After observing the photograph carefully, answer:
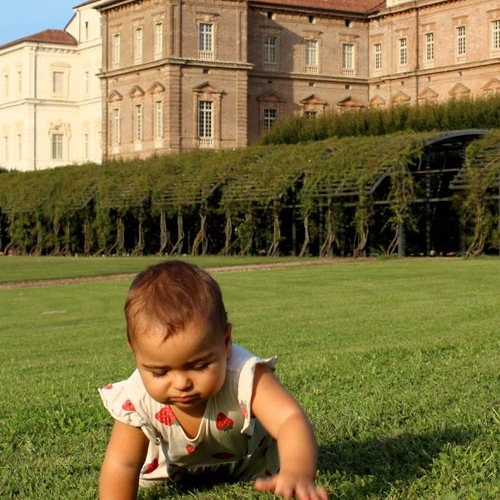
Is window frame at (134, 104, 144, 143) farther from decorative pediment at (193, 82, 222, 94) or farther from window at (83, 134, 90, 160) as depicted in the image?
window at (83, 134, 90, 160)

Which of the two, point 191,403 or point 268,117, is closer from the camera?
point 191,403

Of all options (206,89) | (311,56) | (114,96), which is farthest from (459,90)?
(114,96)

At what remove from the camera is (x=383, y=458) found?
461 cm

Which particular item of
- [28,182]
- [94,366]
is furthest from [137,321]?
[28,182]

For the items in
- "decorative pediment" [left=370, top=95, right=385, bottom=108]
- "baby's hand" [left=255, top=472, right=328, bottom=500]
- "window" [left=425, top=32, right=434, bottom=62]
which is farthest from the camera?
"decorative pediment" [left=370, top=95, right=385, bottom=108]

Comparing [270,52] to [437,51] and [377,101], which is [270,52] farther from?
[437,51]

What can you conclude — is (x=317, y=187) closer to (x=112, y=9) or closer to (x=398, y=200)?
(x=398, y=200)

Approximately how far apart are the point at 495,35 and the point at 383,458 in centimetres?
6925

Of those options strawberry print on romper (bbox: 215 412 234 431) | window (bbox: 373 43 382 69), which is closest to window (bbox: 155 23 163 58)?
window (bbox: 373 43 382 69)

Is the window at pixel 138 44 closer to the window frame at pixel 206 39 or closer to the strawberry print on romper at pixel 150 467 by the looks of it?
the window frame at pixel 206 39

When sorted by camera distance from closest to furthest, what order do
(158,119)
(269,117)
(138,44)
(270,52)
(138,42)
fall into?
1. (158,119)
2. (138,42)
3. (138,44)
4. (270,52)
5. (269,117)

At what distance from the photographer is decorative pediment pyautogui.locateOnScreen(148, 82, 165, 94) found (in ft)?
244

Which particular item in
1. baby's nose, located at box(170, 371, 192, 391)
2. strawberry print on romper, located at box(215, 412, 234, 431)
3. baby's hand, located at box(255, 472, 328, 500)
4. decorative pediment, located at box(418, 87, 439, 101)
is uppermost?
decorative pediment, located at box(418, 87, 439, 101)

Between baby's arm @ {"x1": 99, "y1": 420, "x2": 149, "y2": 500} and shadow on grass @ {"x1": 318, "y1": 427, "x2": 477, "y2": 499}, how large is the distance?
72 centimetres
